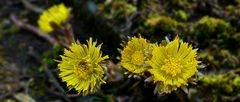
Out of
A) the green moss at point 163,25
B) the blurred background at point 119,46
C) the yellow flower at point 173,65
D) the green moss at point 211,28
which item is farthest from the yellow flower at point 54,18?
the yellow flower at point 173,65

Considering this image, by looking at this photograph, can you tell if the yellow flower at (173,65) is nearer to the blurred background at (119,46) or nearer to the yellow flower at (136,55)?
the yellow flower at (136,55)

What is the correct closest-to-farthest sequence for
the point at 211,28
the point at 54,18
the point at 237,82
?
the point at 237,82 < the point at 211,28 < the point at 54,18

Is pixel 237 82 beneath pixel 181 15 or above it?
beneath

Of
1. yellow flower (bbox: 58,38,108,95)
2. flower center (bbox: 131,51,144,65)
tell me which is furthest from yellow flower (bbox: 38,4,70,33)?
flower center (bbox: 131,51,144,65)

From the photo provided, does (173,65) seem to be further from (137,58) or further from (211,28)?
(211,28)

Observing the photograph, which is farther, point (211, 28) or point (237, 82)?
point (211, 28)

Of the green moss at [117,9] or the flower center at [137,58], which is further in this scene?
the green moss at [117,9]

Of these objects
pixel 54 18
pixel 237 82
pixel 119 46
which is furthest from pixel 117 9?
pixel 237 82

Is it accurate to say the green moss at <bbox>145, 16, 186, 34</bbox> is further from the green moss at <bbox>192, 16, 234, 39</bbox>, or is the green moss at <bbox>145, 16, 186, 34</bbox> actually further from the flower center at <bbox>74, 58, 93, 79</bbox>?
the flower center at <bbox>74, 58, 93, 79</bbox>
